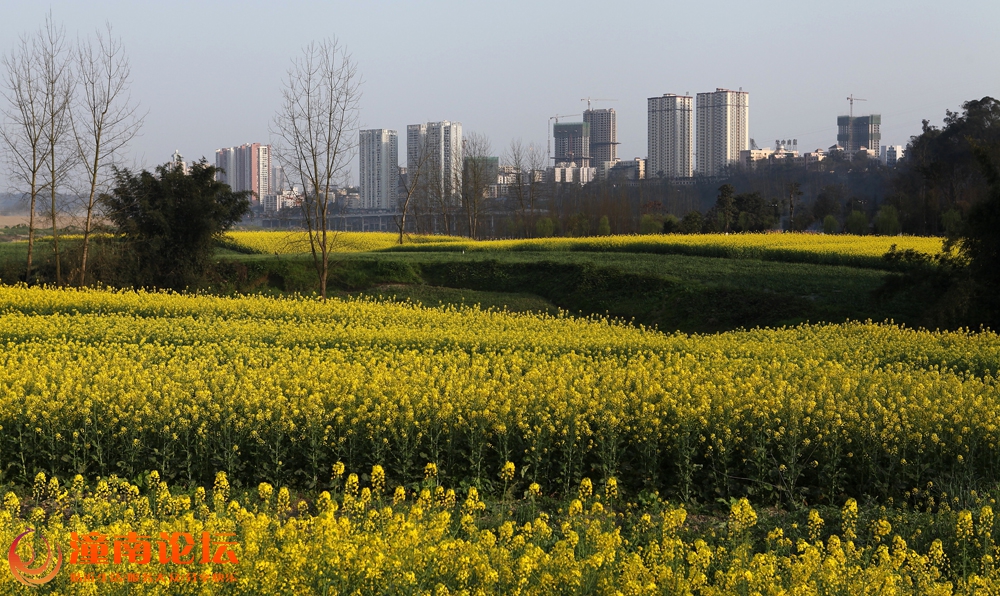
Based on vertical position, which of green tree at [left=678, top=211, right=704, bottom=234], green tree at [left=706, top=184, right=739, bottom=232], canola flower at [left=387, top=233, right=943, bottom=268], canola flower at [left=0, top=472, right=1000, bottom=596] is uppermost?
green tree at [left=706, top=184, right=739, bottom=232]

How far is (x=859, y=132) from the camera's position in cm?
16712

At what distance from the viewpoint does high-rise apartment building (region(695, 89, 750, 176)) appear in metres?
149

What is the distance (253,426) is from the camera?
741 centimetres

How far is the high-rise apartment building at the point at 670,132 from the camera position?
148875 millimetres

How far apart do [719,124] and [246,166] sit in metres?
90.4

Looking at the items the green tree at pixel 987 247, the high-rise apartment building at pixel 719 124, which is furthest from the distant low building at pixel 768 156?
the green tree at pixel 987 247

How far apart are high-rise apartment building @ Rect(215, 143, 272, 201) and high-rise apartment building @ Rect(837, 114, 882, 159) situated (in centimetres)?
11203

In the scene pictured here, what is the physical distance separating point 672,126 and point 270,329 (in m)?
147

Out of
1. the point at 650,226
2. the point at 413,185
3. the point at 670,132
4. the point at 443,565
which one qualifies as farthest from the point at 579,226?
the point at 670,132

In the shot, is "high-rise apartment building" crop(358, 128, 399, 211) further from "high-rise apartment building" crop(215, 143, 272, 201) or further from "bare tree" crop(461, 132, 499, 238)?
"bare tree" crop(461, 132, 499, 238)

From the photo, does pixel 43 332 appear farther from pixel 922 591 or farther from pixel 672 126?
pixel 672 126

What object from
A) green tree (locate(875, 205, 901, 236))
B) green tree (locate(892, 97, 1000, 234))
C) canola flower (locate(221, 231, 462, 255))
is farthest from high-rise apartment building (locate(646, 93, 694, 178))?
canola flower (locate(221, 231, 462, 255))

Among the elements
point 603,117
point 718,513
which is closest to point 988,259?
point 718,513

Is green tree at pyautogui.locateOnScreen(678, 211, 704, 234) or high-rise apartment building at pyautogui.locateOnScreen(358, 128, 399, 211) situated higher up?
high-rise apartment building at pyautogui.locateOnScreen(358, 128, 399, 211)
